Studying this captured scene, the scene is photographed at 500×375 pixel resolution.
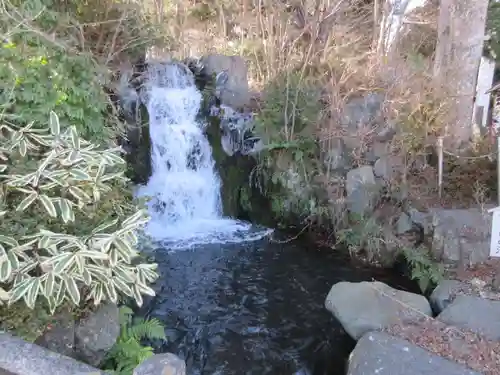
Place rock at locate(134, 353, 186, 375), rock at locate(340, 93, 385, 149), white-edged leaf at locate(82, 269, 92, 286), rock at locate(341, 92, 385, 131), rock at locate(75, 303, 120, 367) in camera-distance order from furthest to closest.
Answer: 1. rock at locate(341, 92, 385, 131)
2. rock at locate(340, 93, 385, 149)
3. rock at locate(75, 303, 120, 367)
4. white-edged leaf at locate(82, 269, 92, 286)
5. rock at locate(134, 353, 186, 375)

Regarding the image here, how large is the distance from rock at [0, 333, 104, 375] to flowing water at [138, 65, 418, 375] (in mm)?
2132

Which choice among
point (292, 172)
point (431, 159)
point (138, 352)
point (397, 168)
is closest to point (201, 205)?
point (292, 172)

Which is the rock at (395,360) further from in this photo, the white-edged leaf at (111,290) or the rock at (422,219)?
the rock at (422,219)

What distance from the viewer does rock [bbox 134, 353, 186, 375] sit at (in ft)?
6.42

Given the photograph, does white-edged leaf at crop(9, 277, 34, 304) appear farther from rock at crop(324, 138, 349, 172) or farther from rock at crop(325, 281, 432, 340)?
rock at crop(324, 138, 349, 172)

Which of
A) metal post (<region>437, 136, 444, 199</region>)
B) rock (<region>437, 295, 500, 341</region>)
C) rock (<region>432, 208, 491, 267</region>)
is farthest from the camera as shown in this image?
metal post (<region>437, 136, 444, 199</region>)

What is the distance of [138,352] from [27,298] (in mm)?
1184

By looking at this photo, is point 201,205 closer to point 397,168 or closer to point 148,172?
point 148,172

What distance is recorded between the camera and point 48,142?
352 cm

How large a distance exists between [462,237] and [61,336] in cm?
494

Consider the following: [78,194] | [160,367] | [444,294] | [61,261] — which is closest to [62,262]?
[61,261]

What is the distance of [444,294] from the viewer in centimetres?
510

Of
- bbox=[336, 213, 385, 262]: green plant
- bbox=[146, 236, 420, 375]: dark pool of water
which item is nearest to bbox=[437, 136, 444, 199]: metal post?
bbox=[336, 213, 385, 262]: green plant

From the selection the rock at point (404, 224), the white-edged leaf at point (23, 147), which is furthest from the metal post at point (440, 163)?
the white-edged leaf at point (23, 147)
